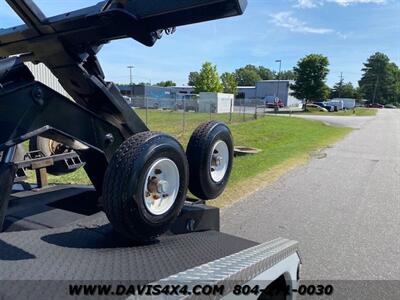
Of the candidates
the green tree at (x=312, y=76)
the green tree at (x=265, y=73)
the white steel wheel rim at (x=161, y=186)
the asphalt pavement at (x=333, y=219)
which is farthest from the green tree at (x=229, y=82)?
the green tree at (x=265, y=73)

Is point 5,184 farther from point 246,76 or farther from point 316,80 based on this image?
point 246,76

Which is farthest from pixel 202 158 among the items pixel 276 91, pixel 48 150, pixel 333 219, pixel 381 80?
pixel 381 80

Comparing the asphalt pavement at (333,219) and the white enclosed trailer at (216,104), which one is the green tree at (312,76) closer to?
the white enclosed trailer at (216,104)

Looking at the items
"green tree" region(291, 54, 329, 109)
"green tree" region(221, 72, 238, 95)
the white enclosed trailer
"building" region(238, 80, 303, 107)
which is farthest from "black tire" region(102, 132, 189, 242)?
"green tree" region(221, 72, 238, 95)

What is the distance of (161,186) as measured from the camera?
2.54 metres

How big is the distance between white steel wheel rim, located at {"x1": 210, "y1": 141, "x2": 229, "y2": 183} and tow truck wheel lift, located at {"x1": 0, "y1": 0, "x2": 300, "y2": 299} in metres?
0.16

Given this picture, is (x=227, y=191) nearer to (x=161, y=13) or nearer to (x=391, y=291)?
(x=391, y=291)

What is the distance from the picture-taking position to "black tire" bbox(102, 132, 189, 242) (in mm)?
2266

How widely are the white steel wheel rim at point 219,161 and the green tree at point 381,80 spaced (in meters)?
132

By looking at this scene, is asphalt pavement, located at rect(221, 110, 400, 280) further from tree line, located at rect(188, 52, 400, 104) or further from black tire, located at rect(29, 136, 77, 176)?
tree line, located at rect(188, 52, 400, 104)

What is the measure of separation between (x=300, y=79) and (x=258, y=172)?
59131 mm

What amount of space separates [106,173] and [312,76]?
66.0 meters

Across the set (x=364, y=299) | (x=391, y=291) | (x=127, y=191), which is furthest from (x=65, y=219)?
(x=391, y=291)

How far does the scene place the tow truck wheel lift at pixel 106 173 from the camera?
200cm
